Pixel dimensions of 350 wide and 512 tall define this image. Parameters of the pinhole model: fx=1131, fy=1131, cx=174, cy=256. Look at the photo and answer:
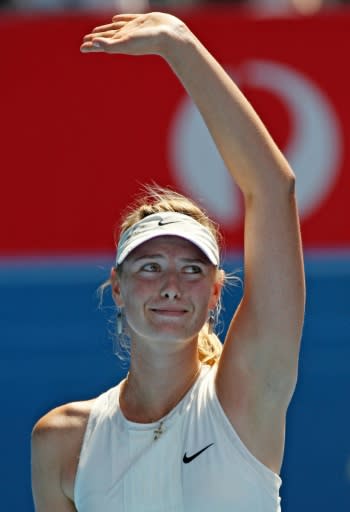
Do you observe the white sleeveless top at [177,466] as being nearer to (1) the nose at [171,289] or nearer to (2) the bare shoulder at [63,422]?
(2) the bare shoulder at [63,422]

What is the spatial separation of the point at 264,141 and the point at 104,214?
2.84 m

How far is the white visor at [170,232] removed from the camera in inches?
81.5

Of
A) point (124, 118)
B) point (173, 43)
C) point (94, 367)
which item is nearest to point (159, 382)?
point (173, 43)

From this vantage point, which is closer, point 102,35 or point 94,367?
point 102,35

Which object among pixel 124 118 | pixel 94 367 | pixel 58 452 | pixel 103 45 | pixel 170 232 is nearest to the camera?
pixel 103 45

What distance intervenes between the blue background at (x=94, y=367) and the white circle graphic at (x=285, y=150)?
348mm

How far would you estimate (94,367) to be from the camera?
4.62m

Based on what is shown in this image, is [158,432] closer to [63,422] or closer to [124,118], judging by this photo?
[63,422]

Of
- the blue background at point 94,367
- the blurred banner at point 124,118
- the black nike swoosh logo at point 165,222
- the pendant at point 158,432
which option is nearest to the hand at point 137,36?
the black nike swoosh logo at point 165,222

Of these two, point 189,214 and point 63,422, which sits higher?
point 189,214

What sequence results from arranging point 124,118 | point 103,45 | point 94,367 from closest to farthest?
point 103,45, point 94,367, point 124,118

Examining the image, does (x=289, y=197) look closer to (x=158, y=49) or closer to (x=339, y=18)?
(x=158, y=49)

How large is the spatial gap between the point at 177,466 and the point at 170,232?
1.39 feet

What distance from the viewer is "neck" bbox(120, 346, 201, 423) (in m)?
2.13
